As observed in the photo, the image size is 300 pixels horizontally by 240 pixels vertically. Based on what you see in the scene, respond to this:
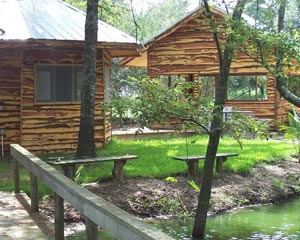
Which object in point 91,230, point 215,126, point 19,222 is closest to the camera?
point 91,230

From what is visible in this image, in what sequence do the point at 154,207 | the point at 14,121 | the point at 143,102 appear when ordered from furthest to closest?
the point at 14,121
the point at 154,207
the point at 143,102

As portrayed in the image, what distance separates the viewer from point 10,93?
1342cm

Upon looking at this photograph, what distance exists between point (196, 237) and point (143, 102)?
8.07 feet

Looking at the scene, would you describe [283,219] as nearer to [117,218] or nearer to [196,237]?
[196,237]

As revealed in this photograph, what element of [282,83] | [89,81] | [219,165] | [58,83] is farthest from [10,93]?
[282,83]

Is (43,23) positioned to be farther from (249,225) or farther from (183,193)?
(249,225)

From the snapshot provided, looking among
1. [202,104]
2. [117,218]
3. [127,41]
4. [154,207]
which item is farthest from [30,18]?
[117,218]

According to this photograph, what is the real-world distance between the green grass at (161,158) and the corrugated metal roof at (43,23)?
10.3ft

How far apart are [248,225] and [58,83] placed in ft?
23.6

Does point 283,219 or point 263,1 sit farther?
point 283,219

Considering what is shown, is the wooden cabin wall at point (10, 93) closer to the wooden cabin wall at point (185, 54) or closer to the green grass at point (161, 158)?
the green grass at point (161, 158)

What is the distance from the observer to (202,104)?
718 centimetres

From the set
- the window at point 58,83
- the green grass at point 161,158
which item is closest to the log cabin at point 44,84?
the window at point 58,83

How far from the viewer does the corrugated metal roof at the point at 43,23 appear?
41.0 feet
